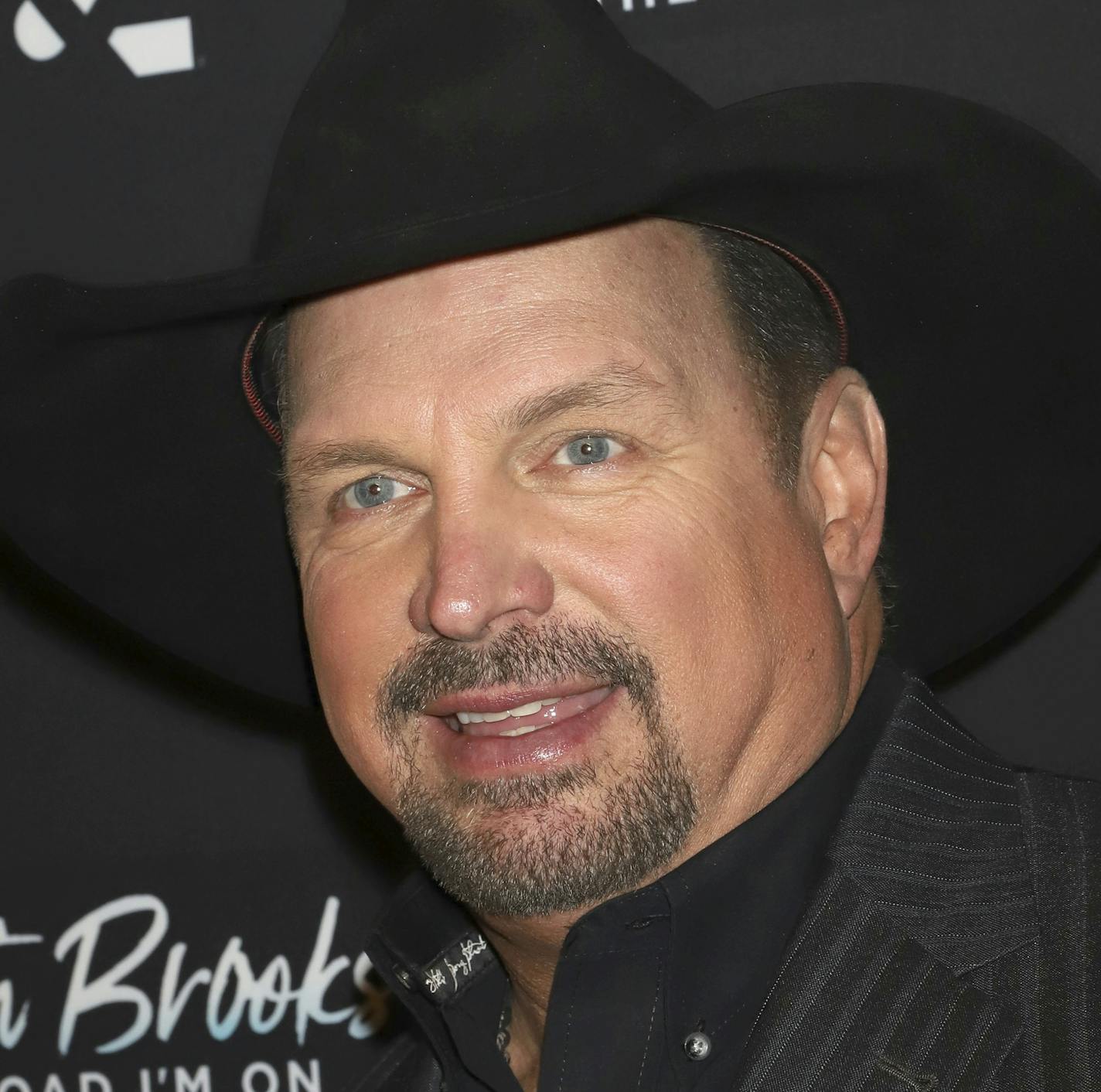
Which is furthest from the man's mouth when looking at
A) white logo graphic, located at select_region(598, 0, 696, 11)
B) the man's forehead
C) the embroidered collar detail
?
white logo graphic, located at select_region(598, 0, 696, 11)

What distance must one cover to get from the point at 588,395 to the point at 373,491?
0.30m

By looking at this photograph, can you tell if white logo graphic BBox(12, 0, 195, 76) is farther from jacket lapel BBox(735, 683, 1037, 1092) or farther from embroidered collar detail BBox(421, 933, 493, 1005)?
jacket lapel BBox(735, 683, 1037, 1092)

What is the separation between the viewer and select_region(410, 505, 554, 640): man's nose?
4.86 ft

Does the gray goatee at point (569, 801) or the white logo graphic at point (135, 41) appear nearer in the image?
the gray goatee at point (569, 801)

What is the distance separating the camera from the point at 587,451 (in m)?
1.58

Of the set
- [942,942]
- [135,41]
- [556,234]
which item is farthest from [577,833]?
[135,41]

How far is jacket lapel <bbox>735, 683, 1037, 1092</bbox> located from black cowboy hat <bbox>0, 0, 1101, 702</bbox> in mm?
460

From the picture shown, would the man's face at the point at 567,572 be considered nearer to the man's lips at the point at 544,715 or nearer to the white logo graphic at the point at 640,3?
the man's lips at the point at 544,715

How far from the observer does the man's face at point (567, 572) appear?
1514 millimetres

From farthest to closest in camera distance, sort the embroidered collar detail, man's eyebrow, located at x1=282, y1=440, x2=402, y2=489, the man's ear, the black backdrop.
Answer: the black backdrop < the embroidered collar detail < the man's ear < man's eyebrow, located at x1=282, y1=440, x2=402, y2=489

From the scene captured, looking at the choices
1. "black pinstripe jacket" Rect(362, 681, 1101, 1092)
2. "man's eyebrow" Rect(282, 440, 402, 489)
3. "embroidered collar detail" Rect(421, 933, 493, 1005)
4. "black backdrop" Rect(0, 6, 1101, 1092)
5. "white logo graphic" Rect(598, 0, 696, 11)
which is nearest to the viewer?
"black pinstripe jacket" Rect(362, 681, 1101, 1092)

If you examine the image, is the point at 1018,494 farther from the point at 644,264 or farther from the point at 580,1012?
the point at 580,1012

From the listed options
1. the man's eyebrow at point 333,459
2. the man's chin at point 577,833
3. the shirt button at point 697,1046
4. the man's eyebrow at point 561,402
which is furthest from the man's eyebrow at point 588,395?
the shirt button at point 697,1046

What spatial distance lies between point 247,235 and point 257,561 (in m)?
0.52
